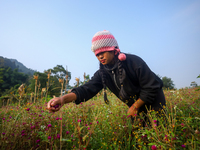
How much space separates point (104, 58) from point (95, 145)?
1.24 metres

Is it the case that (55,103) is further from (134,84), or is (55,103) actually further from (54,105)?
(134,84)

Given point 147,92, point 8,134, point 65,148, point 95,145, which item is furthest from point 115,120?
point 8,134

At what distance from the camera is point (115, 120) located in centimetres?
191

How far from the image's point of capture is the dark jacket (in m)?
1.74

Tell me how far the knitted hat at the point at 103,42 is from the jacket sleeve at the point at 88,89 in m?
0.57

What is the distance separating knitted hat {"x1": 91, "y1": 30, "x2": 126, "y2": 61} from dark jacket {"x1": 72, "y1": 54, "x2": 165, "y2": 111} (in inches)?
9.7

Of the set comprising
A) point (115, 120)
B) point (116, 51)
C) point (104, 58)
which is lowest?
point (115, 120)

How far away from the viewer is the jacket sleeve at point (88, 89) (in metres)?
1.99

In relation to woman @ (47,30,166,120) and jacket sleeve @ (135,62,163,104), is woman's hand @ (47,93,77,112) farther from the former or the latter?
jacket sleeve @ (135,62,163,104)

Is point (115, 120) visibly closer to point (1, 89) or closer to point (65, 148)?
point (65, 148)

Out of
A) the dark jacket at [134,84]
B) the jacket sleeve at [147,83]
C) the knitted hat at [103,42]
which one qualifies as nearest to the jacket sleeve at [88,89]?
the dark jacket at [134,84]

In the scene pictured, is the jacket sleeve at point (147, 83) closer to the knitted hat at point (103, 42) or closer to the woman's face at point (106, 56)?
the knitted hat at point (103, 42)

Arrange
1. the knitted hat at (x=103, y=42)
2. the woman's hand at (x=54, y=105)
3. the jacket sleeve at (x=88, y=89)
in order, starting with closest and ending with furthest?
the woman's hand at (x=54, y=105)
the knitted hat at (x=103, y=42)
the jacket sleeve at (x=88, y=89)

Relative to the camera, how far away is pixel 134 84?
201 cm
